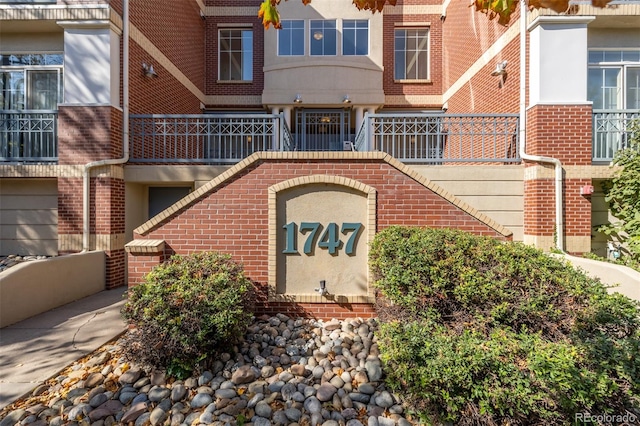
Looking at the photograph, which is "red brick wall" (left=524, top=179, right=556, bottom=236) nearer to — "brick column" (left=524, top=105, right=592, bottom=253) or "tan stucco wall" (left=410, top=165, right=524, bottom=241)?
"brick column" (left=524, top=105, right=592, bottom=253)

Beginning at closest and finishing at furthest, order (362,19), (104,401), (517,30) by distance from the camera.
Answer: (104,401) → (517,30) → (362,19)

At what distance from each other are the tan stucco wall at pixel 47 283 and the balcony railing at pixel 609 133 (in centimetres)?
1115

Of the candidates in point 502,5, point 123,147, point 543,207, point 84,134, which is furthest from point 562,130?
point 84,134

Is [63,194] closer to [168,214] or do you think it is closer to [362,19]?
[168,214]

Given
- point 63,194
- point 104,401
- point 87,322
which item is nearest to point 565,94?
point 104,401

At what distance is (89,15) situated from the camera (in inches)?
265

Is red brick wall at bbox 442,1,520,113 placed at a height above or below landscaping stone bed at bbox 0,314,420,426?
above

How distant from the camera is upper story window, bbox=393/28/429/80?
1263 cm

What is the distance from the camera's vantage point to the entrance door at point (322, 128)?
485 inches

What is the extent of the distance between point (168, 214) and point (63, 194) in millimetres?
3733

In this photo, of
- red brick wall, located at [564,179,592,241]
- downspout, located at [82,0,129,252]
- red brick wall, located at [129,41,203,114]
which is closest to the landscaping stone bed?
downspout, located at [82,0,129,252]

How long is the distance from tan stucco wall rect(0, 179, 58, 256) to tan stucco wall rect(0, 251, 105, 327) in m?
1.65

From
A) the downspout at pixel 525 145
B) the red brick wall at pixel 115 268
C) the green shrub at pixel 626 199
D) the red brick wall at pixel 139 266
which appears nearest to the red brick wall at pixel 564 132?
the downspout at pixel 525 145

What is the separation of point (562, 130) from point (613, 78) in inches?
102
